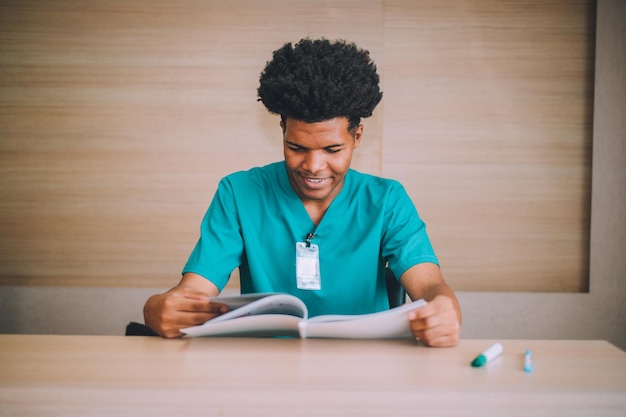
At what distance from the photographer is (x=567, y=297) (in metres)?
2.64

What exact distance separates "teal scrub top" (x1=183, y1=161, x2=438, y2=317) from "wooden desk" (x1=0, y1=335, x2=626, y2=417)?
19.8 inches

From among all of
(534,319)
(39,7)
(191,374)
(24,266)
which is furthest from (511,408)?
(39,7)

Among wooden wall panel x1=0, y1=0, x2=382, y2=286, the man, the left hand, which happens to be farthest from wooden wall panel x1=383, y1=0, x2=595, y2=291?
the left hand

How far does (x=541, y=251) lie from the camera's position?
8.77 feet

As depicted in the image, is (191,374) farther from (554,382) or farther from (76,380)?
(554,382)

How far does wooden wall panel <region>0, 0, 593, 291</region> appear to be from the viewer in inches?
103

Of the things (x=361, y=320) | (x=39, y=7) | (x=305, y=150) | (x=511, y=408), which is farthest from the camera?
(x=39, y=7)

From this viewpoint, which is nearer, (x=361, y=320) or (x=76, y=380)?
(x=76, y=380)

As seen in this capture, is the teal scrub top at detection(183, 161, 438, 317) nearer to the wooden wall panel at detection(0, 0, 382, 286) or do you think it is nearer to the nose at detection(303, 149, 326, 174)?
the nose at detection(303, 149, 326, 174)

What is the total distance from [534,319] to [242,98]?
195cm

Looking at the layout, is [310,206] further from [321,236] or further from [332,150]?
[332,150]

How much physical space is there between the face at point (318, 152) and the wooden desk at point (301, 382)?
0.55 meters

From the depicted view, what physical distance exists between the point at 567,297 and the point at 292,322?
2.18m

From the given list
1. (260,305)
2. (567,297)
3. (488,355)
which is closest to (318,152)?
(260,305)
